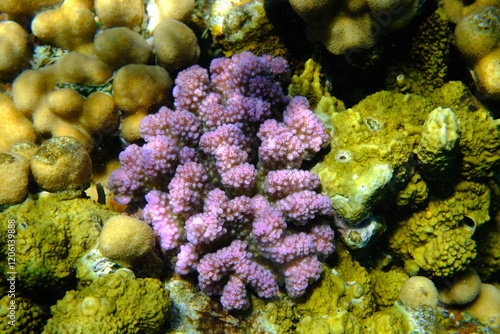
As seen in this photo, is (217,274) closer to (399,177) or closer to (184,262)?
(184,262)

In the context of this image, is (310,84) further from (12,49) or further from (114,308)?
(12,49)

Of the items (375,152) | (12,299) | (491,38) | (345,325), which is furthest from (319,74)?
(12,299)

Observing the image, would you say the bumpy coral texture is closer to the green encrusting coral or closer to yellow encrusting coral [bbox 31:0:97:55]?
the green encrusting coral

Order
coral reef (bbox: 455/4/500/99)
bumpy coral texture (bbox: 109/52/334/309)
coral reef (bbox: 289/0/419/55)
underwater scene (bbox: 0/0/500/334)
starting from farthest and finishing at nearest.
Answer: coral reef (bbox: 455/4/500/99) → coral reef (bbox: 289/0/419/55) → bumpy coral texture (bbox: 109/52/334/309) → underwater scene (bbox: 0/0/500/334)

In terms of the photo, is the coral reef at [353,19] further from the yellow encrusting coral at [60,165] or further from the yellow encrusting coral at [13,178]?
the yellow encrusting coral at [13,178]

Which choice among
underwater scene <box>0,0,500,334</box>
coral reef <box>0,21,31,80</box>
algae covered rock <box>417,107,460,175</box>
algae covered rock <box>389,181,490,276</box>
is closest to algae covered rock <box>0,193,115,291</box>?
underwater scene <box>0,0,500,334</box>
